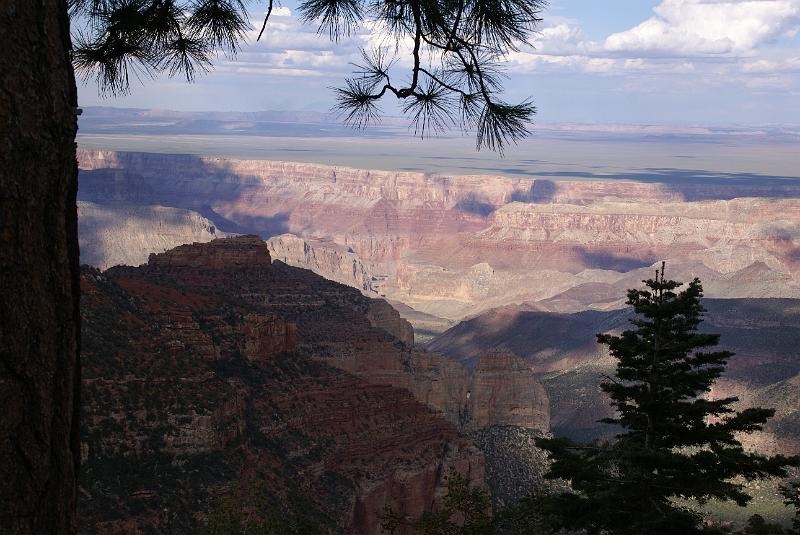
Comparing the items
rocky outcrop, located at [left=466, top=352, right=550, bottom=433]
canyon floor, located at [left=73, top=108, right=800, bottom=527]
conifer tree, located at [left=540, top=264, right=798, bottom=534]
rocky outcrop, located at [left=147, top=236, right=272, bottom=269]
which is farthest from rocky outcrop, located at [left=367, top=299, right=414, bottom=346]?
conifer tree, located at [left=540, top=264, right=798, bottom=534]

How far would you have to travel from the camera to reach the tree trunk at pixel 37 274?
4.55 meters

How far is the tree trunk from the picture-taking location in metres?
4.55

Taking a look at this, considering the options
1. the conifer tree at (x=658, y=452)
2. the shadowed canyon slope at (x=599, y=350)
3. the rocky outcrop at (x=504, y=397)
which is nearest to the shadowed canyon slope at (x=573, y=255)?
the shadowed canyon slope at (x=599, y=350)

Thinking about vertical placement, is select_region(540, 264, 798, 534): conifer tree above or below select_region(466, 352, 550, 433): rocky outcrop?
→ above

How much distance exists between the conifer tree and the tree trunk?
10607mm

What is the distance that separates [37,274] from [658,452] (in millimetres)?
11509

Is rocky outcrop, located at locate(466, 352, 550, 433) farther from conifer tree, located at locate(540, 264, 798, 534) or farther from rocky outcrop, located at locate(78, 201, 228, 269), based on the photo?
rocky outcrop, located at locate(78, 201, 228, 269)

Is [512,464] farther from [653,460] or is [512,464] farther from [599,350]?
[599,350]

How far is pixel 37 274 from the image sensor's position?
184 inches

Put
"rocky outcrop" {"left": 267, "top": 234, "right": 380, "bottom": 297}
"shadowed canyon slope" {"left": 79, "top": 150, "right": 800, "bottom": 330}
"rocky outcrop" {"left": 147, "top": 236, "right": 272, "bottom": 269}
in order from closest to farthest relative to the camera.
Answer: "rocky outcrop" {"left": 147, "top": 236, "right": 272, "bottom": 269} → "rocky outcrop" {"left": 267, "top": 234, "right": 380, "bottom": 297} → "shadowed canyon slope" {"left": 79, "top": 150, "right": 800, "bottom": 330}

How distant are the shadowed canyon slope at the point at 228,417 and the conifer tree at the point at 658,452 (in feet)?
23.0

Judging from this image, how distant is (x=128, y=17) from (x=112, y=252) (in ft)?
455

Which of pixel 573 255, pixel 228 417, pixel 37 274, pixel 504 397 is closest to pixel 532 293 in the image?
pixel 573 255

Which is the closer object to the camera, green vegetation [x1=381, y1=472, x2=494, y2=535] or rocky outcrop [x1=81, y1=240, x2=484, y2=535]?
green vegetation [x1=381, y1=472, x2=494, y2=535]
